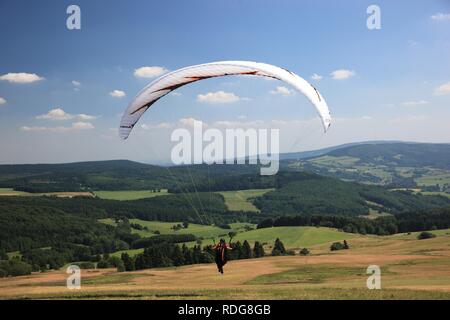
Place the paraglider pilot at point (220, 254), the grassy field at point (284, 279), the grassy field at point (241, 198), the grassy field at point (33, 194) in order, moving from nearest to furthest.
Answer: the paraglider pilot at point (220, 254), the grassy field at point (284, 279), the grassy field at point (241, 198), the grassy field at point (33, 194)

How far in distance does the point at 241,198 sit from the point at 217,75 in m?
140

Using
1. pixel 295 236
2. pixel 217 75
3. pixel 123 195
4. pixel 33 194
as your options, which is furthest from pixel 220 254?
pixel 33 194

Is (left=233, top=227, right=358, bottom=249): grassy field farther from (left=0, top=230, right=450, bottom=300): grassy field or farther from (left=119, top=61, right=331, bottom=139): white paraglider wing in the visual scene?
(left=119, top=61, right=331, bottom=139): white paraglider wing

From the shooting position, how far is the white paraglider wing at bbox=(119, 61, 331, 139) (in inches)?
623

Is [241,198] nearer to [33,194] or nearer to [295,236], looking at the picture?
[295,236]

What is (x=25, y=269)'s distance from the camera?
6912 cm

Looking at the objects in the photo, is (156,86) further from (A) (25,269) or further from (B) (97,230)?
(B) (97,230)

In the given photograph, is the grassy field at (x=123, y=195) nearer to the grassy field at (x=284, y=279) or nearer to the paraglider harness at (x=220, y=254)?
A: the grassy field at (x=284, y=279)

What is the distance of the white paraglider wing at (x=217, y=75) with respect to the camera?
51.9 feet

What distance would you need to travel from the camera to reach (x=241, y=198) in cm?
15475

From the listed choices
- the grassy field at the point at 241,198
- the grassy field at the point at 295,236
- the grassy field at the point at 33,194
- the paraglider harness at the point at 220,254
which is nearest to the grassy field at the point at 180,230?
the grassy field at the point at 295,236

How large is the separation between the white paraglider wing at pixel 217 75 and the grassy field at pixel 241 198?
12091cm

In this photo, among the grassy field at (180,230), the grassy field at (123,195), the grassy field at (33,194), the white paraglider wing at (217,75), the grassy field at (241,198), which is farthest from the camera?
the grassy field at (123,195)

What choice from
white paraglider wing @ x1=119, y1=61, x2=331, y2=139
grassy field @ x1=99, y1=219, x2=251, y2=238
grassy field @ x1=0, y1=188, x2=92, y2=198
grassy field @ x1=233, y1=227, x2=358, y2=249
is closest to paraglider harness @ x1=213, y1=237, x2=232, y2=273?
white paraglider wing @ x1=119, y1=61, x2=331, y2=139
